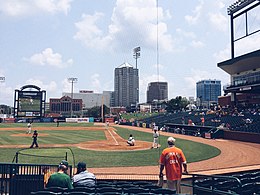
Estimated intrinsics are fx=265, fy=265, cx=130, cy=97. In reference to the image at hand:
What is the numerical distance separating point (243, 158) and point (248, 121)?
50.9 ft

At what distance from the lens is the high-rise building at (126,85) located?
486 feet

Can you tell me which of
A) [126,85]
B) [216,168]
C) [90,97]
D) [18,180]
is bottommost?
[216,168]

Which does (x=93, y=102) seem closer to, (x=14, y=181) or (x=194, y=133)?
(x=194, y=133)

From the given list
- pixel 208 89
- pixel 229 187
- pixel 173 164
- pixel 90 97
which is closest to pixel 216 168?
pixel 229 187

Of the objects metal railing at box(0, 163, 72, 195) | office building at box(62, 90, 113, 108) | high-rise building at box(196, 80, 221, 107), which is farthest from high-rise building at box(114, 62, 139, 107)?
metal railing at box(0, 163, 72, 195)

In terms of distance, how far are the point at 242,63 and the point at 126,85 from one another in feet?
388

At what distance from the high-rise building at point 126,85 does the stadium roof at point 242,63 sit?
3712 inches

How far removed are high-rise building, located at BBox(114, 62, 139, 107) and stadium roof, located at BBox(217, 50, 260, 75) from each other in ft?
309

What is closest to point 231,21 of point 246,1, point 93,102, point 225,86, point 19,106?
point 246,1

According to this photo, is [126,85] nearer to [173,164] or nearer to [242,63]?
[242,63]

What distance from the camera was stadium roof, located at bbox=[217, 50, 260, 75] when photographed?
3909 centimetres

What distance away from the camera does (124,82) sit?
158000 millimetres

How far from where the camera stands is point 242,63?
42656 millimetres

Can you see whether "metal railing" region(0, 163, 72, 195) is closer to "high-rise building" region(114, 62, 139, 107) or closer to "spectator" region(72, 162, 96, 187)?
"spectator" region(72, 162, 96, 187)
